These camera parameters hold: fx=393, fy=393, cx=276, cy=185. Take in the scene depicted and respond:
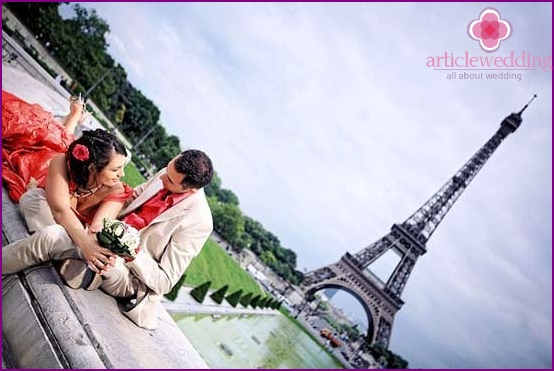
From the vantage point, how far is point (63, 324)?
2.21 metres

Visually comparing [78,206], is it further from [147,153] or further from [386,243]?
[147,153]

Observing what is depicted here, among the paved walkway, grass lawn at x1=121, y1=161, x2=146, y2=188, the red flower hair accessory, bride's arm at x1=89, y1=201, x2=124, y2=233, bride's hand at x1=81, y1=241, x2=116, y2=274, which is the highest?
the red flower hair accessory

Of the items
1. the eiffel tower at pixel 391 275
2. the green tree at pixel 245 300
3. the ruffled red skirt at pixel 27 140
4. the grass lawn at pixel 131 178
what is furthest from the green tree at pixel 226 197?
the ruffled red skirt at pixel 27 140

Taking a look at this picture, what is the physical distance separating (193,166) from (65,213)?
0.91m

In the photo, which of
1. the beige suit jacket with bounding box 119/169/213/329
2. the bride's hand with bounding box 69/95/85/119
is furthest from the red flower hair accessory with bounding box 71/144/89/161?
the bride's hand with bounding box 69/95/85/119

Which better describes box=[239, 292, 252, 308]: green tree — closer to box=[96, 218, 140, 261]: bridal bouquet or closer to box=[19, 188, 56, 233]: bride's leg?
box=[19, 188, 56, 233]: bride's leg

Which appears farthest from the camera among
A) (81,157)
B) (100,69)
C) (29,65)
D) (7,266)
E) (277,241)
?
(277,241)

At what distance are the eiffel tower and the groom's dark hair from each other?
3379cm

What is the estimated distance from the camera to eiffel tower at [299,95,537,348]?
3625cm

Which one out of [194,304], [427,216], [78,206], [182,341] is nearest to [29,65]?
[194,304]

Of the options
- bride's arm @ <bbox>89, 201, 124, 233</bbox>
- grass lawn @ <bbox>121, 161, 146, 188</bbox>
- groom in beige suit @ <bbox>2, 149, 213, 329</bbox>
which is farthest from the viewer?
grass lawn @ <bbox>121, 161, 146, 188</bbox>

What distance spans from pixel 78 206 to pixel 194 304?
700cm

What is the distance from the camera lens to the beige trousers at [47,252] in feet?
8.11

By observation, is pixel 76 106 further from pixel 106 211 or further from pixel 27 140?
pixel 106 211
